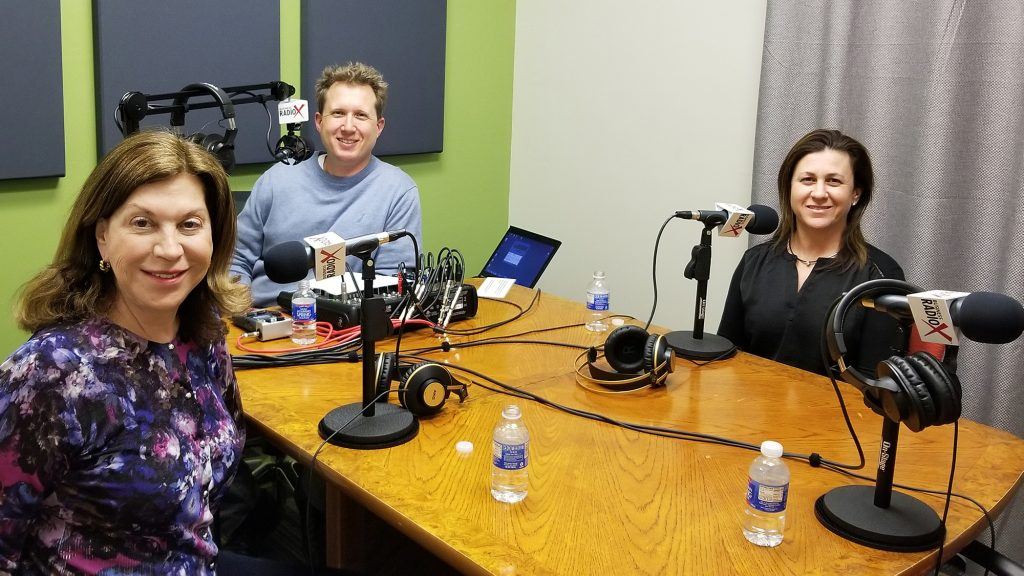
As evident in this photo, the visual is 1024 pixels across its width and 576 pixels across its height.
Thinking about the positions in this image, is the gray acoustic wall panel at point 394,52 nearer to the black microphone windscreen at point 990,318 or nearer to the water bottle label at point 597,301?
the water bottle label at point 597,301

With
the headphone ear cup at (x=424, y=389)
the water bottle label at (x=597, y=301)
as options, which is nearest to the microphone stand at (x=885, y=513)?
the headphone ear cup at (x=424, y=389)

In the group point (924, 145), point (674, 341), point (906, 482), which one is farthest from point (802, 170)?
point (906, 482)

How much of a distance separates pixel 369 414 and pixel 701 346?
0.93 metres

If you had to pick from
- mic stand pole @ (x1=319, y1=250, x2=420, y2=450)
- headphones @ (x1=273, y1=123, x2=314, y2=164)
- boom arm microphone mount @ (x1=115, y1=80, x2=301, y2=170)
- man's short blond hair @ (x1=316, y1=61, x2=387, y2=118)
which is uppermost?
man's short blond hair @ (x1=316, y1=61, x2=387, y2=118)

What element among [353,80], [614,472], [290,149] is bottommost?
[614,472]

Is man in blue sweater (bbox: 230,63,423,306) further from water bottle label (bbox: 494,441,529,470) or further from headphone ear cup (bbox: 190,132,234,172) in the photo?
water bottle label (bbox: 494,441,529,470)

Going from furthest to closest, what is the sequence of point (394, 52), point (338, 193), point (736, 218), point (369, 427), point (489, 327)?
point (394, 52), point (338, 193), point (489, 327), point (736, 218), point (369, 427)

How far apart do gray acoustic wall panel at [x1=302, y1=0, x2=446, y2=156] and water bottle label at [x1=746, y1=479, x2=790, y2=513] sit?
2.70 meters

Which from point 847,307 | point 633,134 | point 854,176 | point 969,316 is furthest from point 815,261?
point 633,134

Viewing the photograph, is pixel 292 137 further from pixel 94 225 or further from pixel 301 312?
pixel 94 225

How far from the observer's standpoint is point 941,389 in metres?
1.21

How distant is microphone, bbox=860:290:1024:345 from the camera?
1170 mm

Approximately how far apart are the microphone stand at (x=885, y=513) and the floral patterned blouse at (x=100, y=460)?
96 cm

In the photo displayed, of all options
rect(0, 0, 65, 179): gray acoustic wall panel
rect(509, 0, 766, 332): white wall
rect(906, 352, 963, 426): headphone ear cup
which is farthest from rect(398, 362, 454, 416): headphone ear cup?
rect(509, 0, 766, 332): white wall
